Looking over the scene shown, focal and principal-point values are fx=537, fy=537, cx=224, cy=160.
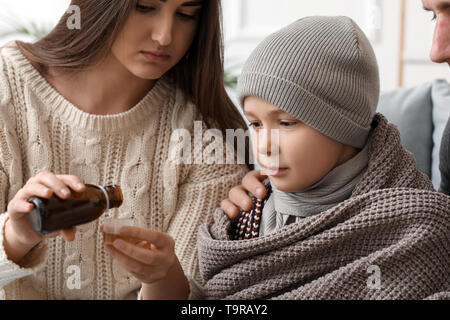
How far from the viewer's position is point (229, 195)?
1229 mm

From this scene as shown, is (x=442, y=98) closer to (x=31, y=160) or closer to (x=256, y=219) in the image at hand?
(x=256, y=219)

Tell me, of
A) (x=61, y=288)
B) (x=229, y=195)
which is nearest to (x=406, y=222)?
(x=229, y=195)

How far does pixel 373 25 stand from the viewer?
2648 mm

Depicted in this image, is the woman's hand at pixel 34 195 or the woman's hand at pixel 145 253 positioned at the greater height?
the woman's hand at pixel 34 195

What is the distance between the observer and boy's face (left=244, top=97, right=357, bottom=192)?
3.38ft

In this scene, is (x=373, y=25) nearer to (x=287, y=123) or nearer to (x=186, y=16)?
(x=186, y=16)

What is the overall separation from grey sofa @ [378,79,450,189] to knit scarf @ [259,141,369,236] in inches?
16.3

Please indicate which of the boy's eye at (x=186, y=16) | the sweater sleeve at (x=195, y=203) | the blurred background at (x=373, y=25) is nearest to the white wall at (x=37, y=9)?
the blurred background at (x=373, y=25)

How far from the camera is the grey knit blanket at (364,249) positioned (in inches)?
38.2

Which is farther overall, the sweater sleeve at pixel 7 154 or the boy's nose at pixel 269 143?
the sweater sleeve at pixel 7 154

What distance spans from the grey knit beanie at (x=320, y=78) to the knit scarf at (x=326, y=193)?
5cm

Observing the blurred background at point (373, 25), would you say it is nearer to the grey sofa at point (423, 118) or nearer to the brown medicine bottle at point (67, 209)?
the grey sofa at point (423, 118)

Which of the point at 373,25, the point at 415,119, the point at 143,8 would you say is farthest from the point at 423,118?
the point at 373,25

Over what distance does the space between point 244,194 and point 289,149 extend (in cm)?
21
